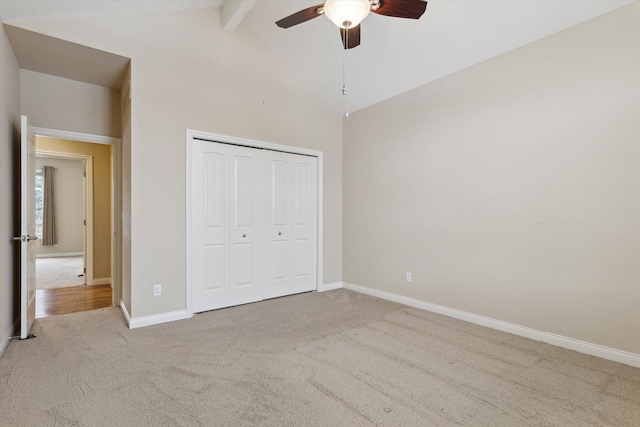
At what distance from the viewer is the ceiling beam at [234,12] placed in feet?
11.0

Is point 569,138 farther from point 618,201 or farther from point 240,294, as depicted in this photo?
point 240,294

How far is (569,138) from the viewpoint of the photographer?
2.81m

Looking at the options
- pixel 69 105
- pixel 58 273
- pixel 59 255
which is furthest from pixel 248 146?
pixel 59 255

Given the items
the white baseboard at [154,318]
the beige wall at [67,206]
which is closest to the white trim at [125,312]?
the white baseboard at [154,318]

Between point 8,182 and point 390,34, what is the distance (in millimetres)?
4013

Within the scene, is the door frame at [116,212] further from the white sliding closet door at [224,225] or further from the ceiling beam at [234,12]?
the ceiling beam at [234,12]

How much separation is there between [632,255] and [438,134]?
2.09 m

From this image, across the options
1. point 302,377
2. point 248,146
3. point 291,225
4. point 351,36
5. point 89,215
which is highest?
point 351,36

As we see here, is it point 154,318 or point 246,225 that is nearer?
point 154,318

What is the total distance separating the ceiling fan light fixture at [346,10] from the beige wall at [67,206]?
384 inches

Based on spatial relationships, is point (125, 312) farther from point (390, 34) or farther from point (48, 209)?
point (48, 209)

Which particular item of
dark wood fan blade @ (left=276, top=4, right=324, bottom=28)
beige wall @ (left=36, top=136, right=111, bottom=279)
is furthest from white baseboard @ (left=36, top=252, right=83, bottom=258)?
dark wood fan blade @ (left=276, top=4, right=324, bottom=28)

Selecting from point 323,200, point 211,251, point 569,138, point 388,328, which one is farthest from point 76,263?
point 569,138

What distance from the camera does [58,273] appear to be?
627 centimetres
